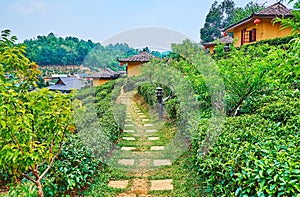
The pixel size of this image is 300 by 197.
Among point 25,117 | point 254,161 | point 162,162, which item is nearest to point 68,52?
point 162,162

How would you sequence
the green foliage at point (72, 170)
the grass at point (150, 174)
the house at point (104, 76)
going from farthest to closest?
the house at point (104, 76), the grass at point (150, 174), the green foliage at point (72, 170)

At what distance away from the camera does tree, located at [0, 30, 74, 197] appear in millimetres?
1953

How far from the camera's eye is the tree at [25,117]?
1.95 m

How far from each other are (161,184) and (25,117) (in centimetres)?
215

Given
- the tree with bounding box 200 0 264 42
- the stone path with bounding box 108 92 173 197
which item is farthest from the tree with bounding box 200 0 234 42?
the stone path with bounding box 108 92 173 197

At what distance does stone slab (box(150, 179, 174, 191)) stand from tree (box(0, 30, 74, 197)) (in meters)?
1.44

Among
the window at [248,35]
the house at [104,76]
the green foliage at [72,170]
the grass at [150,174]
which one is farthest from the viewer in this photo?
the house at [104,76]

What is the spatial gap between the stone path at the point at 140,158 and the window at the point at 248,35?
31.5 feet

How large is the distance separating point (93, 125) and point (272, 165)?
11.9 ft

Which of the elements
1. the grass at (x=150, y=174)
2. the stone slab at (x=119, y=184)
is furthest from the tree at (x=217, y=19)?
the stone slab at (x=119, y=184)

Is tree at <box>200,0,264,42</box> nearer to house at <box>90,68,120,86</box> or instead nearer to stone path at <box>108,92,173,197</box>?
house at <box>90,68,120,86</box>

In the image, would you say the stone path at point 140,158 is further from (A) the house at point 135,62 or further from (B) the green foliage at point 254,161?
(A) the house at point 135,62

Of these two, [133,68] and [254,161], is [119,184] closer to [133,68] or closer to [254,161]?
[254,161]

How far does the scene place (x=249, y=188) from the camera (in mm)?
1784
